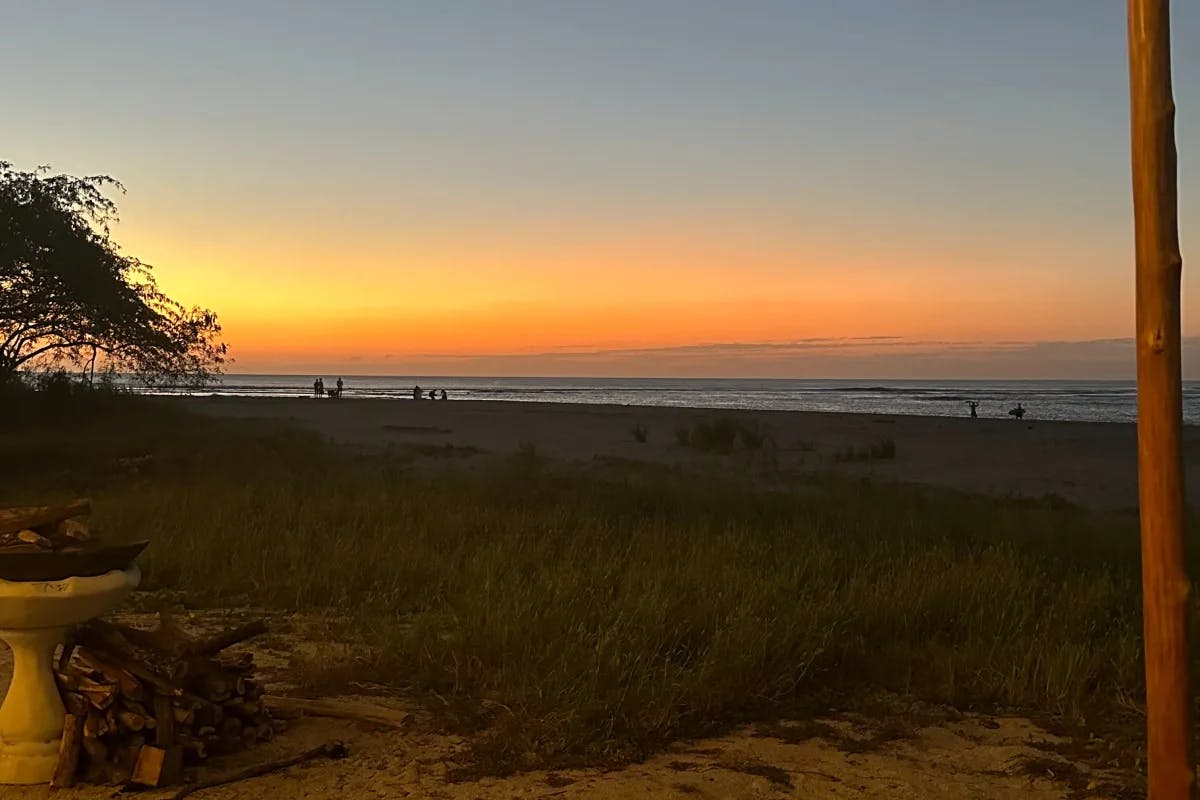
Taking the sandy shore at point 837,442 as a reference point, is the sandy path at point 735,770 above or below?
above

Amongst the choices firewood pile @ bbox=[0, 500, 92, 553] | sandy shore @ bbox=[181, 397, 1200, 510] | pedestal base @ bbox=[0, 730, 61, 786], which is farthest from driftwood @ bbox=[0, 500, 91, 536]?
sandy shore @ bbox=[181, 397, 1200, 510]

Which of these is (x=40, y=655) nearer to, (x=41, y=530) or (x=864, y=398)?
(x=41, y=530)

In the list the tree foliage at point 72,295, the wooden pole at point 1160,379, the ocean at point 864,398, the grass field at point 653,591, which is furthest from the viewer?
the ocean at point 864,398

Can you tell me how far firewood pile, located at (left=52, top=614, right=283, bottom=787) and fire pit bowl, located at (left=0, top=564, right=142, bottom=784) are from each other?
0.11 metres

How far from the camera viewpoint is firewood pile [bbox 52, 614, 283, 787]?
423cm

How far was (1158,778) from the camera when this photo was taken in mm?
3377

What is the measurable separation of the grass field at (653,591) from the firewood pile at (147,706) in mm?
1041

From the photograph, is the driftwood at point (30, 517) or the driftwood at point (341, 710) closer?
the driftwood at point (30, 517)

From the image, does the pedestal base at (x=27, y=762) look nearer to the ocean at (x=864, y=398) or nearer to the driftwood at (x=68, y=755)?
the driftwood at (x=68, y=755)

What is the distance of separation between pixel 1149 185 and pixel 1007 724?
3.01m

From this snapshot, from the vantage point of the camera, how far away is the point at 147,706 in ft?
14.5

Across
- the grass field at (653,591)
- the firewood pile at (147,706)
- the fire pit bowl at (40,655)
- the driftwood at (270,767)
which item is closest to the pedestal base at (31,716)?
the fire pit bowl at (40,655)

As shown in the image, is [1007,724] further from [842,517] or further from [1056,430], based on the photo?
[1056,430]

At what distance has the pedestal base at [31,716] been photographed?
166 inches
